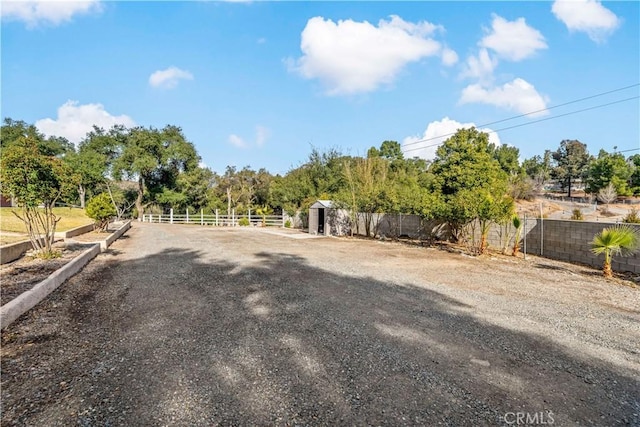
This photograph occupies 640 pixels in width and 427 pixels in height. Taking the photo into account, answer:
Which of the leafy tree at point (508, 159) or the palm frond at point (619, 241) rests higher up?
the leafy tree at point (508, 159)

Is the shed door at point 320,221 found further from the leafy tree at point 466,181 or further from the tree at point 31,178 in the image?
the tree at point 31,178

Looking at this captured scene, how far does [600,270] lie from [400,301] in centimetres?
620

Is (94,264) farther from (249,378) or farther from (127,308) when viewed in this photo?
(249,378)

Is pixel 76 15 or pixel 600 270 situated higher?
pixel 76 15

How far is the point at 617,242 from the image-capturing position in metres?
6.83

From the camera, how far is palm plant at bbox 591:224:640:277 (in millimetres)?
6809

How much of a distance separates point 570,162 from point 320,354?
75.5m

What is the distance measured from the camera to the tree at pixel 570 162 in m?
58.8

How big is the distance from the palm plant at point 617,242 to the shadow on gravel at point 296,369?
4.91 m

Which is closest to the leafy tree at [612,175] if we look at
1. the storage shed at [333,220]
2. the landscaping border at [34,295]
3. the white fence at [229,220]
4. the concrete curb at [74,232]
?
the storage shed at [333,220]

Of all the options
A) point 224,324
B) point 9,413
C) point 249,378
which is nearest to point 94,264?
point 224,324

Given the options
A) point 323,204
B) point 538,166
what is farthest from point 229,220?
point 538,166

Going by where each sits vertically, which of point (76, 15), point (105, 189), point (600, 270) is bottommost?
point (600, 270)

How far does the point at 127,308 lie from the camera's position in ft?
14.3
